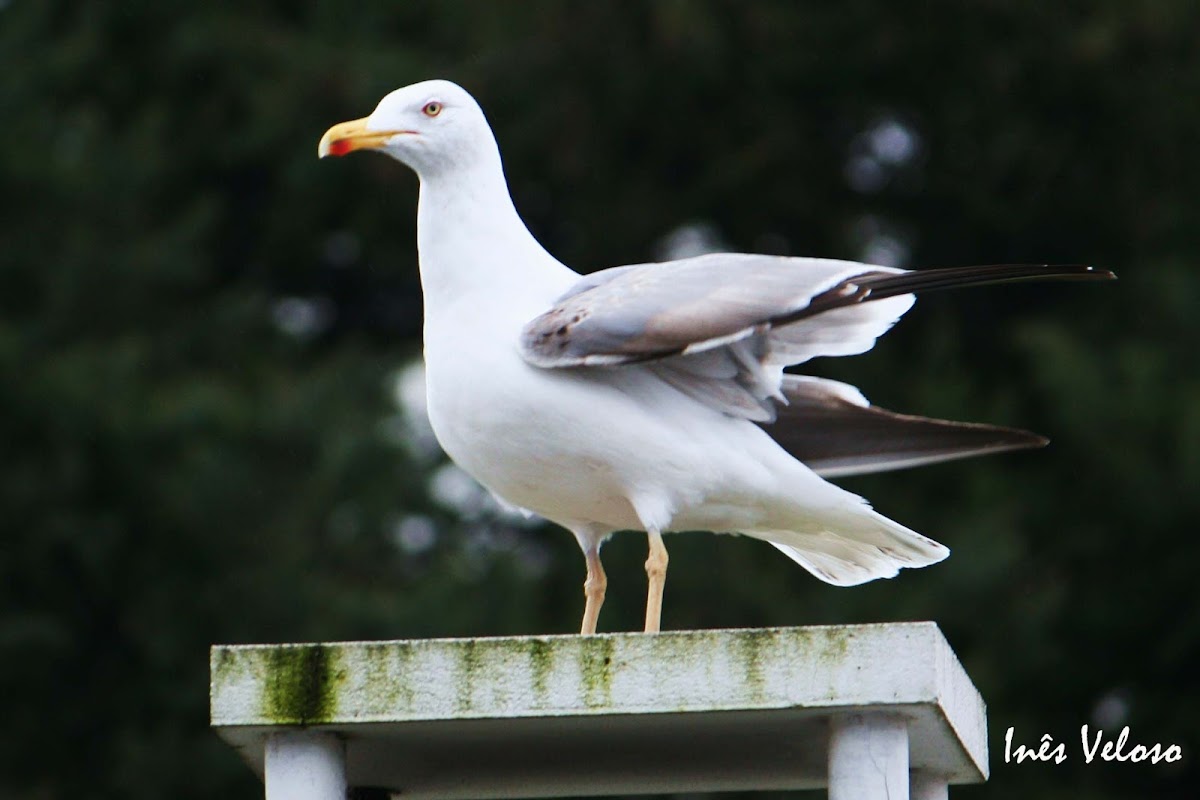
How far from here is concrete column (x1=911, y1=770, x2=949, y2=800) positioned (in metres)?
4.50

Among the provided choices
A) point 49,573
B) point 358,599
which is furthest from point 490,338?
point 49,573

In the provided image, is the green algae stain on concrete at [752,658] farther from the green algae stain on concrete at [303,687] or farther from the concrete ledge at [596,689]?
the green algae stain on concrete at [303,687]

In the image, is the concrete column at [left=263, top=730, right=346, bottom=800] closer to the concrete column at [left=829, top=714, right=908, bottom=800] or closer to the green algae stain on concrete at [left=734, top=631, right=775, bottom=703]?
the green algae stain on concrete at [left=734, top=631, right=775, bottom=703]

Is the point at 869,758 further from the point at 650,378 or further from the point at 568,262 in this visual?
the point at 568,262

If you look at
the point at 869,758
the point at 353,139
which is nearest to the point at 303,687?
the point at 869,758

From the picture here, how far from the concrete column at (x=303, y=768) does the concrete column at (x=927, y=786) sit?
114 cm

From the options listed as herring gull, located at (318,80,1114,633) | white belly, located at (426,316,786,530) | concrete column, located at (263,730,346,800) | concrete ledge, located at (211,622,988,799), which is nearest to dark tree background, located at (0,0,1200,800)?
herring gull, located at (318,80,1114,633)

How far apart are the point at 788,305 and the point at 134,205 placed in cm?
984

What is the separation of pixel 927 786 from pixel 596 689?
94cm

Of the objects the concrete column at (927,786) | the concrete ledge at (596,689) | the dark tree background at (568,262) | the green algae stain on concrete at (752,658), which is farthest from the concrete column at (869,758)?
the dark tree background at (568,262)

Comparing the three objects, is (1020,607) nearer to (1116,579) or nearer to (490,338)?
(1116,579)

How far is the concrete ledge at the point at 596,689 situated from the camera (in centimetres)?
385
